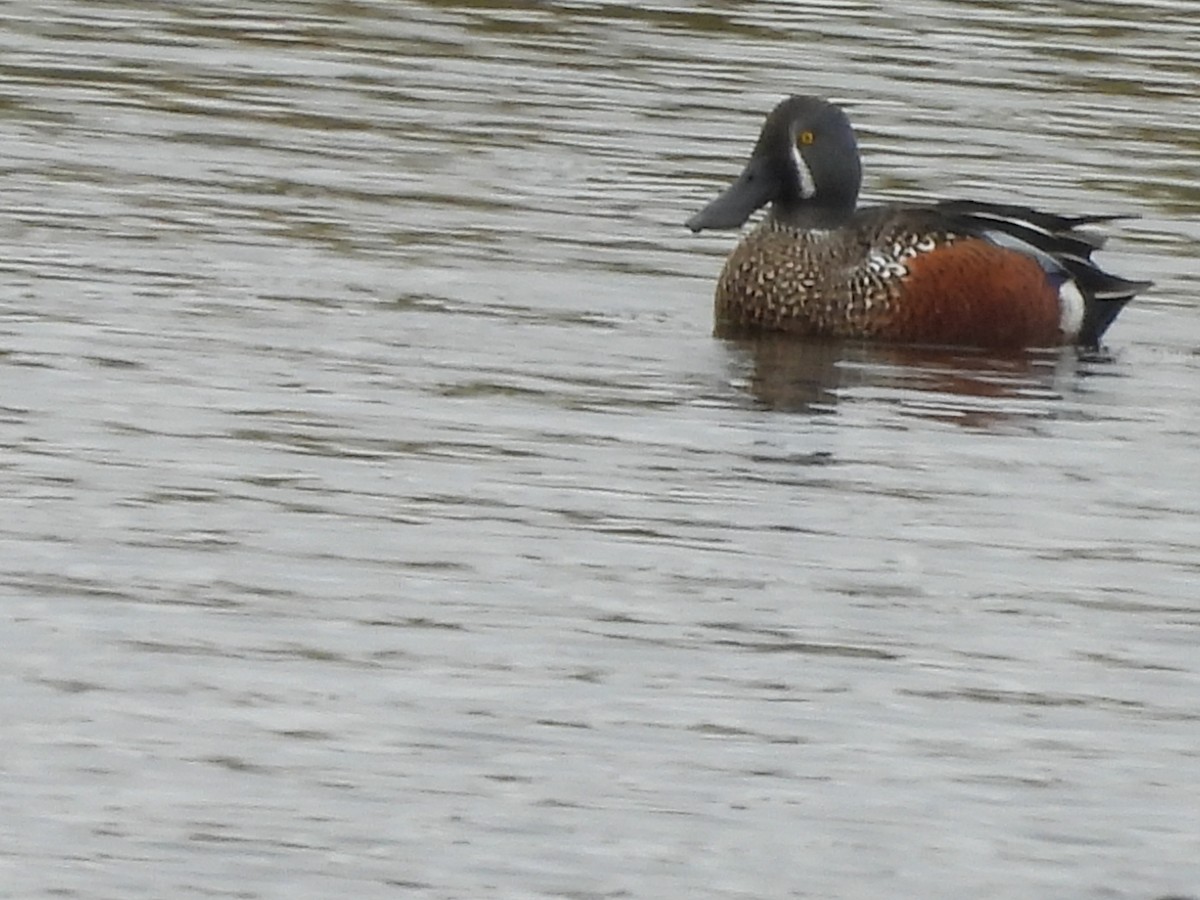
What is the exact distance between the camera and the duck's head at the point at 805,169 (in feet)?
45.1

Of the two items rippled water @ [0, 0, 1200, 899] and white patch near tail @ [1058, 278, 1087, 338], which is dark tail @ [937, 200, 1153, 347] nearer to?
white patch near tail @ [1058, 278, 1087, 338]

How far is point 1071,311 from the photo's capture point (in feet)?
43.6

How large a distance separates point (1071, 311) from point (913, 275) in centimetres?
53

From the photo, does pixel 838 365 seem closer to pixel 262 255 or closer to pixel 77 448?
pixel 262 255

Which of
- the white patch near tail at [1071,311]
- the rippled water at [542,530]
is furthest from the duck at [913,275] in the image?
the rippled water at [542,530]

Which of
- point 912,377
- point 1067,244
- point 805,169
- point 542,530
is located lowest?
point 912,377

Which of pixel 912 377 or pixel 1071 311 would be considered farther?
pixel 1071 311

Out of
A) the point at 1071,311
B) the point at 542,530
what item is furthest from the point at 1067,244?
the point at 542,530

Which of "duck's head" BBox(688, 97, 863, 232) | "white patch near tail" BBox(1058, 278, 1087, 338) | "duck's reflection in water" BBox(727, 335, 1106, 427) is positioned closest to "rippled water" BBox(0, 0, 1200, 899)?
"duck's reflection in water" BBox(727, 335, 1106, 427)

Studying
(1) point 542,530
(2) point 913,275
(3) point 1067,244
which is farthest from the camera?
(3) point 1067,244

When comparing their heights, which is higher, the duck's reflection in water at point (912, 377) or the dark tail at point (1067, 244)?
the dark tail at point (1067, 244)

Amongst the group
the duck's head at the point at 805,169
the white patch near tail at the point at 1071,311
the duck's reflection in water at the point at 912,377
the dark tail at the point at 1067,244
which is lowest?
the duck's reflection in water at the point at 912,377

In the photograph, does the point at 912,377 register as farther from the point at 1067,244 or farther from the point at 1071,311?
the point at 1067,244

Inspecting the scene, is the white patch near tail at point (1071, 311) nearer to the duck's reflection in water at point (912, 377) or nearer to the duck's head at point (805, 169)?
the duck's reflection in water at point (912, 377)
